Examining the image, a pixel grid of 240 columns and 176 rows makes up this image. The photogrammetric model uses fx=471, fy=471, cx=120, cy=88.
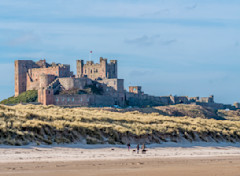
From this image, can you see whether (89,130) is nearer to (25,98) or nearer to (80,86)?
(80,86)

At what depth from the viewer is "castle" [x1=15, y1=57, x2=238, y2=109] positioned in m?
77.1

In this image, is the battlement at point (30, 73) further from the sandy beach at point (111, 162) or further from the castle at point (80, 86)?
the sandy beach at point (111, 162)

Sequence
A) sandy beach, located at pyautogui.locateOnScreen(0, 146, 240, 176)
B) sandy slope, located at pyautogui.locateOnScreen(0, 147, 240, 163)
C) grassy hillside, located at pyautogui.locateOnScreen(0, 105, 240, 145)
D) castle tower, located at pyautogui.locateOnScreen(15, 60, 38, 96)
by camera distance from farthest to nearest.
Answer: castle tower, located at pyautogui.locateOnScreen(15, 60, 38, 96)
grassy hillside, located at pyautogui.locateOnScreen(0, 105, 240, 145)
sandy slope, located at pyautogui.locateOnScreen(0, 147, 240, 163)
sandy beach, located at pyautogui.locateOnScreen(0, 146, 240, 176)

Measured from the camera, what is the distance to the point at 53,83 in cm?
8238

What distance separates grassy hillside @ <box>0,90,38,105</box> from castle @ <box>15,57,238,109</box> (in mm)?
1970

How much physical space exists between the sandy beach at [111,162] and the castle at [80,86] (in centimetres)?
5258

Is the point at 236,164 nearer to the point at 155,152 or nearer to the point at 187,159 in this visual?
the point at 187,159

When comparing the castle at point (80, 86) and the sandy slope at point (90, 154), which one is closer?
the sandy slope at point (90, 154)

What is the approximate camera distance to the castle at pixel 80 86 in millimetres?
77062

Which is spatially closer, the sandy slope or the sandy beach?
the sandy beach

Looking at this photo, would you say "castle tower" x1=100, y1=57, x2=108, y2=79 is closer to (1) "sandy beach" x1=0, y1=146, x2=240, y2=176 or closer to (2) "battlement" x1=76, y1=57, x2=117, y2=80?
(2) "battlement" x1=76, y1=57, x2=117, y2=80

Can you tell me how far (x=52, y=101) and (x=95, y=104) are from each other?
705cm

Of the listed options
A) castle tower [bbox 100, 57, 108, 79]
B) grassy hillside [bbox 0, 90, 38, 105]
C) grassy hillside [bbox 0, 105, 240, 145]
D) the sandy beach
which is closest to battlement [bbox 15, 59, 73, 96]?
Result: grassy hillside [bbox 0, 90, 38, 105]

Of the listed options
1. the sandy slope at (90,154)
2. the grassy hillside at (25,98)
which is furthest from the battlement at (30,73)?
the sandy slope at (90,154)
